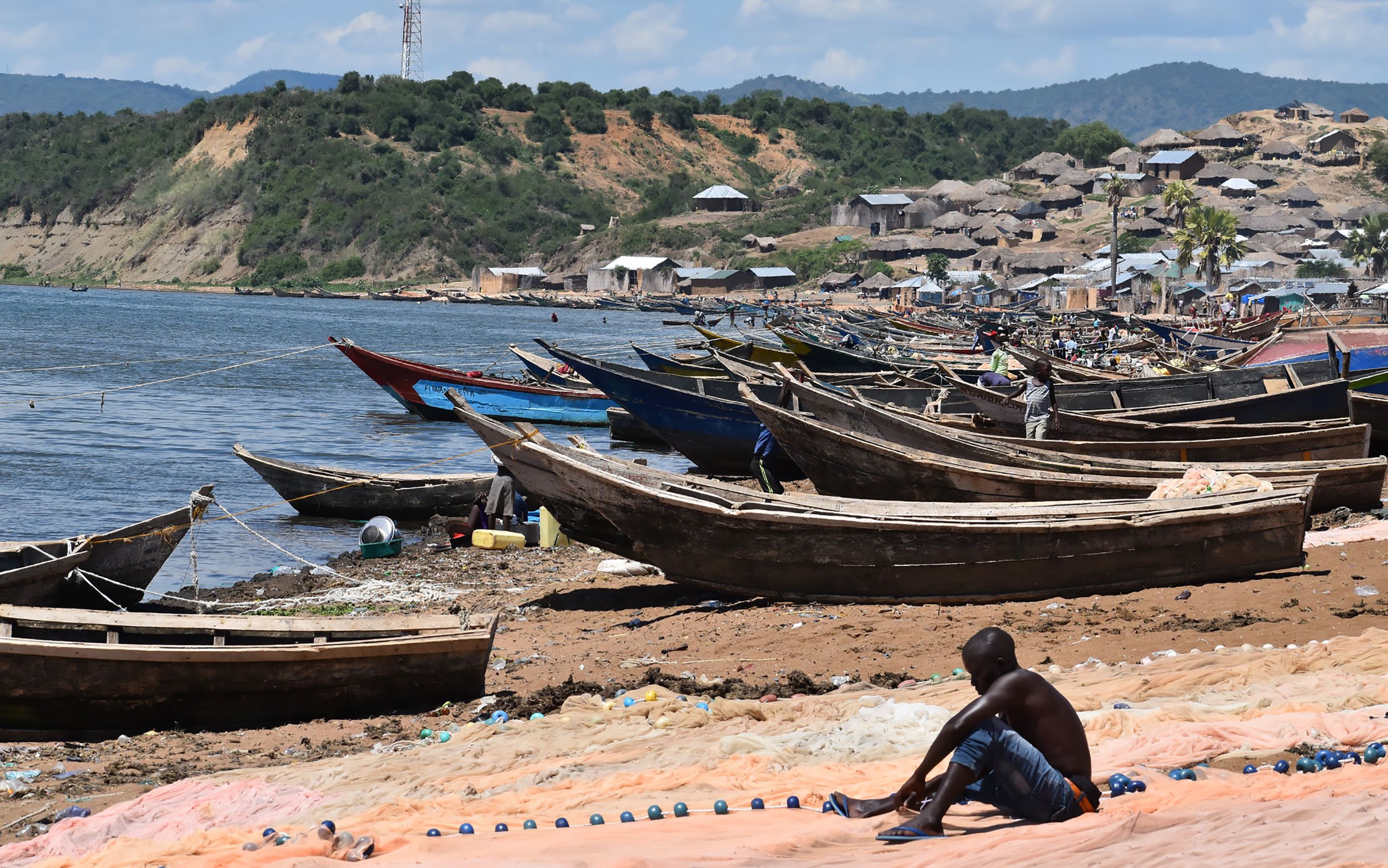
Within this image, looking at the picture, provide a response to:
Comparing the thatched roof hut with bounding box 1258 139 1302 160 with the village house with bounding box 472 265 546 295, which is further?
the thatched roof hut with bounding box 1258 139 1302 160

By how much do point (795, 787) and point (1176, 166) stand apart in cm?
11593

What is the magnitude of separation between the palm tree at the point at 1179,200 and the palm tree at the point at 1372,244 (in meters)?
10.6

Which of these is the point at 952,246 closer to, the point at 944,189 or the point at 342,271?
the point at 944,189

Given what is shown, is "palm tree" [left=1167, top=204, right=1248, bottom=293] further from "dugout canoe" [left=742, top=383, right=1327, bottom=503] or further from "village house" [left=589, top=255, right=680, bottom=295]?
"dugout canoe" [left=742, top=383, right=1327, bottom=503]

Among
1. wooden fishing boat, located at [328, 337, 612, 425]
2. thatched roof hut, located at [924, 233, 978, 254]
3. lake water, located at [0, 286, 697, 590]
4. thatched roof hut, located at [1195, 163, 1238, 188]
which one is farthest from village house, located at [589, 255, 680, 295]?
wooden fishing boat, located at [328, 337, 612, 425]

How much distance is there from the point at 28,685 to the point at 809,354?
2325cm

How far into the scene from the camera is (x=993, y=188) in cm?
11400

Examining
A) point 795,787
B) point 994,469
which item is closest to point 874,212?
point 994,469

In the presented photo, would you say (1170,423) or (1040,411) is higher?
(1040,411)

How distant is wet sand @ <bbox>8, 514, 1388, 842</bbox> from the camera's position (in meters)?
7.67

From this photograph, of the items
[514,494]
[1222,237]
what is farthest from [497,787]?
[1222,237]

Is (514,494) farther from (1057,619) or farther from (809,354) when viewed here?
(809,354)

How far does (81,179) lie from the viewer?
127062mm

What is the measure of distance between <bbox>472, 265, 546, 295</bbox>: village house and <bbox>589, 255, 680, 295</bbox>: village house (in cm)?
552
